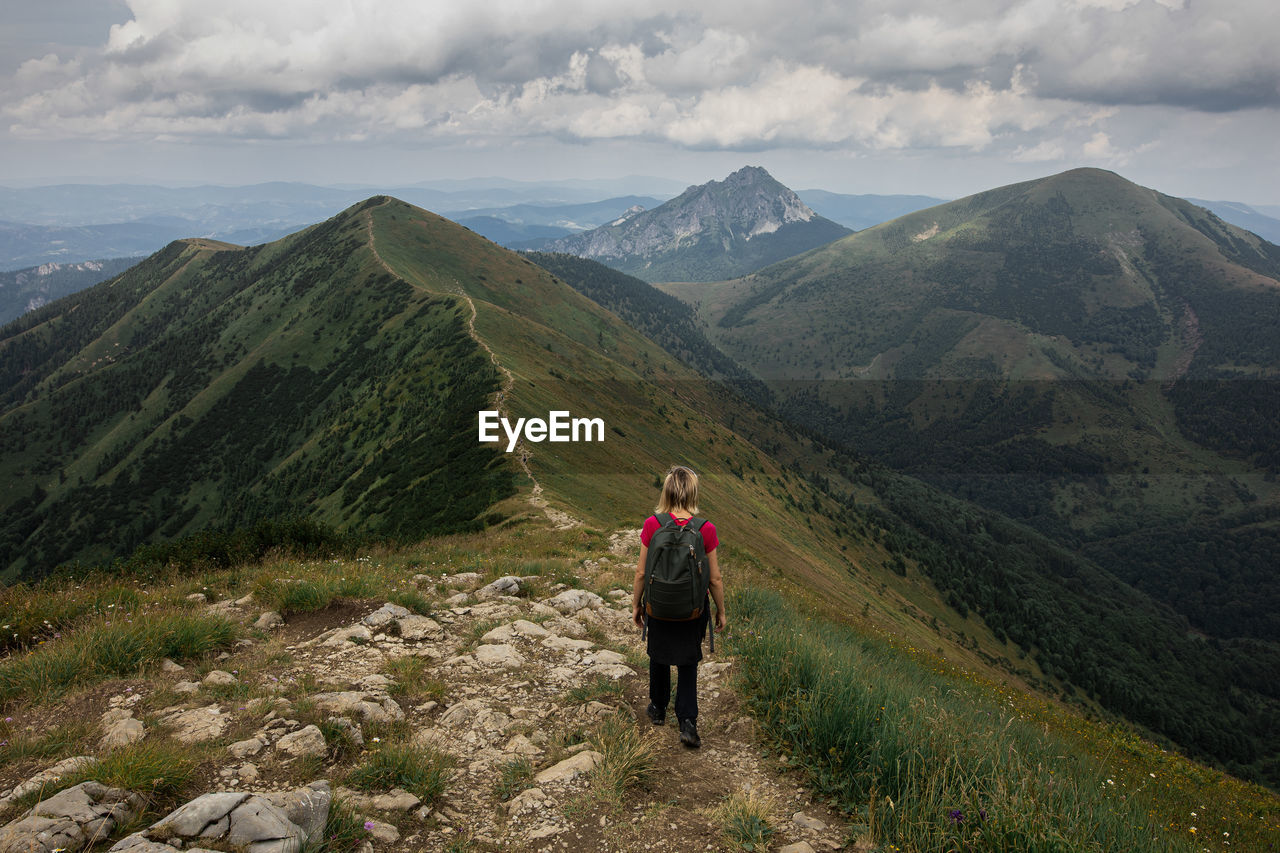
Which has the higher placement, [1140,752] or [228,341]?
[228,341]

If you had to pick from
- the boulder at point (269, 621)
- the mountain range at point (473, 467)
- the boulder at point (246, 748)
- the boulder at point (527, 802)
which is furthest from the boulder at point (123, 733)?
the mountain range at point (473, 467)

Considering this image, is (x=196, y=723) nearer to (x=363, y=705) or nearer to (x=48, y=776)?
(x=48, y=776)

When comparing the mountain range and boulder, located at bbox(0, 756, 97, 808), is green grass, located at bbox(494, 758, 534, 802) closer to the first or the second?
boulder, located at bbox(0, 756, 97, 808)

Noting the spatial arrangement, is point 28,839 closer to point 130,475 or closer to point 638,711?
point 638,711

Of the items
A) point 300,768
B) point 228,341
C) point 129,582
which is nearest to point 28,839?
point 300,768

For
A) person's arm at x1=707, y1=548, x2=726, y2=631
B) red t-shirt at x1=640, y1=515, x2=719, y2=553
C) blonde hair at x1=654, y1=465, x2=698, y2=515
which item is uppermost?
blonde hair at x1=654, y1=465, x2=698, y2=515

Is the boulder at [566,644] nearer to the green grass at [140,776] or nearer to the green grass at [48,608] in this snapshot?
the green grass at [140,776]

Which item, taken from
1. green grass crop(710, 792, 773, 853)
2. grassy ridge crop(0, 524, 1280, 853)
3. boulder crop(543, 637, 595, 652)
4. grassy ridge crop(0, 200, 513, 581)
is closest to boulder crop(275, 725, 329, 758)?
grassy ridge crop(0, 524, 1280, 853)
